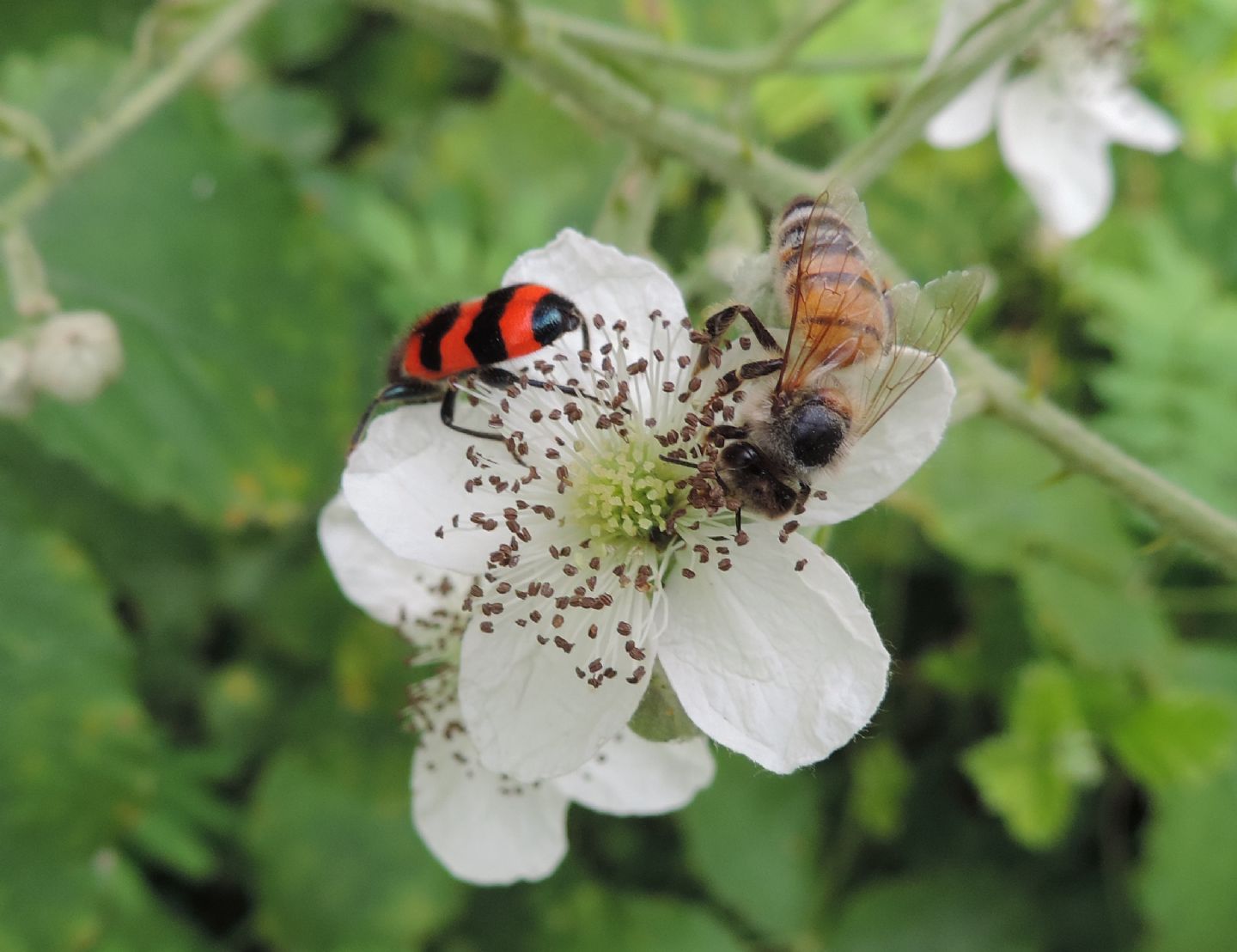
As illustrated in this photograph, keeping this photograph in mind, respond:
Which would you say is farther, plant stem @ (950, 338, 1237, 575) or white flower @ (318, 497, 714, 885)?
white flower @ (318, 497, 714, 885)

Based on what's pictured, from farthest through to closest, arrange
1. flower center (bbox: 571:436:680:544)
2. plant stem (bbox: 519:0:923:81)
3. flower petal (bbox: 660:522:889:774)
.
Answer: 1. plant stem (bbox: 519:0:923:81)
2. flower center (bbox: 571:436:680:544)
3. flower petal (bbox: 660:522:889:774)

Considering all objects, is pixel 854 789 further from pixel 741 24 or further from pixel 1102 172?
pixel 741 24

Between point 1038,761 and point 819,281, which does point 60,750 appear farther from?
point 1038,761

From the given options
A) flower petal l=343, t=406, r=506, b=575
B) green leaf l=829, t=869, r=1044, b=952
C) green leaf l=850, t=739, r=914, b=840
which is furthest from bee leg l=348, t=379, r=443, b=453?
green leaf l=829, t=869, r=1044, b=952

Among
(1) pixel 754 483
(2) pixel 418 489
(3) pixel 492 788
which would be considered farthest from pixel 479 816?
(1) pixel 754 483

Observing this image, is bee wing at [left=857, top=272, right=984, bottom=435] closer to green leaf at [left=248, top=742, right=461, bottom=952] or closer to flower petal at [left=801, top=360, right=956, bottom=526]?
flower petal at [left=801, top=360, right=956, bottom=526]

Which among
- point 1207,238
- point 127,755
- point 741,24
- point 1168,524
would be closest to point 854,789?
point 1168,524
